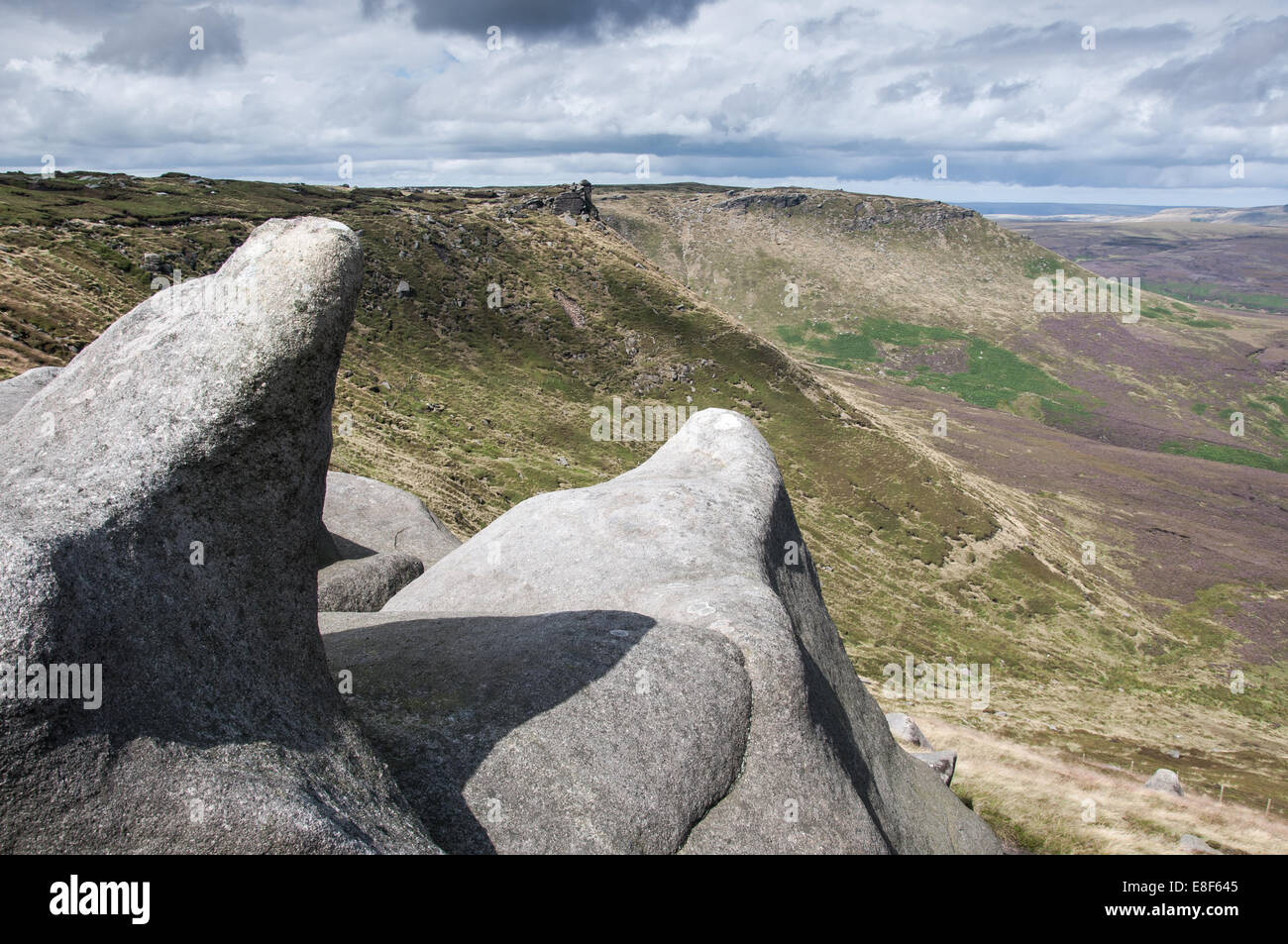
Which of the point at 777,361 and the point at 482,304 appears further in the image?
the point at 777,361

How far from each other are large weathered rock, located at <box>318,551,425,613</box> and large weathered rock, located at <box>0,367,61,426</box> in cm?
860

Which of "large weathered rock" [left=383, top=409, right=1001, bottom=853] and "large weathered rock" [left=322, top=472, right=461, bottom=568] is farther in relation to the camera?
"large weathered rock" [left=322, top=472, right=461, bottom=568]

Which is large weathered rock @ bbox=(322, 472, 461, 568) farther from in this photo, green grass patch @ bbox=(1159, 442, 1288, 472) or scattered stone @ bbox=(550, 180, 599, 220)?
green grass patch @ bbox=(1159, 442, 1288, 472)

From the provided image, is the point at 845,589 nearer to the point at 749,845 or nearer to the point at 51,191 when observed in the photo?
the point at 749,845

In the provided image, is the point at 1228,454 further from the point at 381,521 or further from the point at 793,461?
the point at 381,521

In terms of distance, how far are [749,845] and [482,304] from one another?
102270mm

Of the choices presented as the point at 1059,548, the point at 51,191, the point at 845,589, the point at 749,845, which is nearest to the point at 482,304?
the point at 51,191

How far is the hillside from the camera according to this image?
56.6 m

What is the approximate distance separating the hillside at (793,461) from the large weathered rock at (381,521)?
18.7m

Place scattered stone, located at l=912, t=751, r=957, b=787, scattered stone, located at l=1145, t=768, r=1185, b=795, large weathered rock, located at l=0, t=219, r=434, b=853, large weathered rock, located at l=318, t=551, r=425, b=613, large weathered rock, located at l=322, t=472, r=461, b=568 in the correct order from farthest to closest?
scattered stone, located at l=1145, t=768, r=1185, b=795
large weathered rock, located at l=322, t=472, r=461, b=568
scattered stone, located at l=912, t=751, r=957, b=787
large weathered rock, located at l=318, t=551, r=425, b=613
large weathered rock, located at l=0, t=219, r=434, b=853

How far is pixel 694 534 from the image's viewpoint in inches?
683

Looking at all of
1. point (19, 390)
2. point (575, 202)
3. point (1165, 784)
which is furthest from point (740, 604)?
point (575, 202)

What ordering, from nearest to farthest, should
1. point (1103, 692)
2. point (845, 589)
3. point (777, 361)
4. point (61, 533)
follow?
point (61, 533)
point (1103, 692)
point (845, 589)
point (777, 361)

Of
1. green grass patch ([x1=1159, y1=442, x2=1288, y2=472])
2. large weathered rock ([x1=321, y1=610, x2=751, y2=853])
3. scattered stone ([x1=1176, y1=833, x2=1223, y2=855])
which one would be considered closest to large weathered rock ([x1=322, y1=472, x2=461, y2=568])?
large weathered rock ([x1=321, y1=610, x2=751, y2=853])
